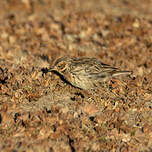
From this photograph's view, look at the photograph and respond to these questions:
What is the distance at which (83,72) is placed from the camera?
8.02m

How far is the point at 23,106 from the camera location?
738 cm

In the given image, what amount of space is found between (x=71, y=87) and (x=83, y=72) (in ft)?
2.04

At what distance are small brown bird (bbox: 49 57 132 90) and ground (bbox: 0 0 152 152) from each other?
0.28 metres

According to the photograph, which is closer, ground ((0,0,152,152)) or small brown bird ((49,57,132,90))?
ground ((0,0,152,152))

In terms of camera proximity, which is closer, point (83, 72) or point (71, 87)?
point (83, 72)

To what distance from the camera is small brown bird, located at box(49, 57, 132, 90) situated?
7.98 metres

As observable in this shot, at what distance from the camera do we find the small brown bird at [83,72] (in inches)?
314

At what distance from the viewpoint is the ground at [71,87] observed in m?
6.76

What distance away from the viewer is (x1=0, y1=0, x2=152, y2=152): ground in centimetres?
676

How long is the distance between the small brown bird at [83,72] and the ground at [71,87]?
11.0 inches

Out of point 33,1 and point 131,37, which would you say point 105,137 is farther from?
point 33,1

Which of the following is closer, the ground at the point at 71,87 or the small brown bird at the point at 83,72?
the ground at the point at 71,87

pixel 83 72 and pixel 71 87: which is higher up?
pixel 83 72

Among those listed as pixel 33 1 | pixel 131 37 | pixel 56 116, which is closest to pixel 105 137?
pixel 56 116
